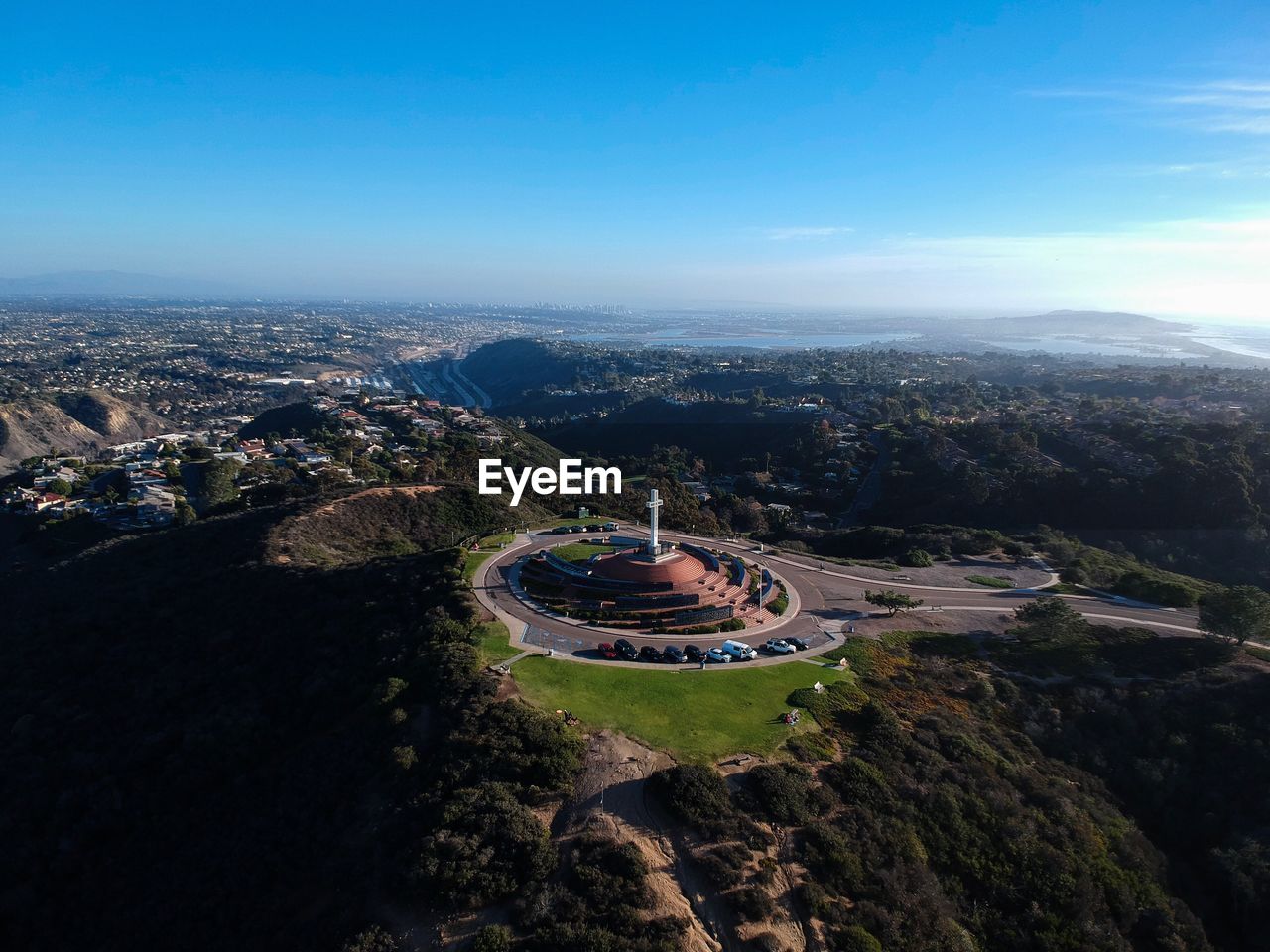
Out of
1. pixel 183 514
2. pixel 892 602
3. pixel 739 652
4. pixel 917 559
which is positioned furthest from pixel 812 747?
pixel 183 514

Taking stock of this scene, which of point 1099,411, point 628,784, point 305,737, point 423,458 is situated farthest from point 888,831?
point 1099,411

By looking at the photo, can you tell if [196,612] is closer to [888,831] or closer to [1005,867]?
[888,831]

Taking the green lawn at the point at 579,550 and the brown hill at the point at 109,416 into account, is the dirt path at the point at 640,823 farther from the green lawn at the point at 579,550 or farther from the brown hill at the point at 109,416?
the brown hill at the point at 109,416

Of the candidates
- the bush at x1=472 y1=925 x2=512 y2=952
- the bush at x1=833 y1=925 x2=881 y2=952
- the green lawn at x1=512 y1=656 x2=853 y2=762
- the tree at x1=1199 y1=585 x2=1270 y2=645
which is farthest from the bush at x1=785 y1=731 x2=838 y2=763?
the tree at x1=1199 y1=585 x2=1270 y2=645

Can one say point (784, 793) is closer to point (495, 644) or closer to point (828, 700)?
point (828, 700)

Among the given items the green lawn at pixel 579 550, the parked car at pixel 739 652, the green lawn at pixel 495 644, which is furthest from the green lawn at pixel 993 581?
the green lawn at pixel 495 644

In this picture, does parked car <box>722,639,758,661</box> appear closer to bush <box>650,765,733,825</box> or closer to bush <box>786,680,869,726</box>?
bush <box>786,680,869,726</box>
